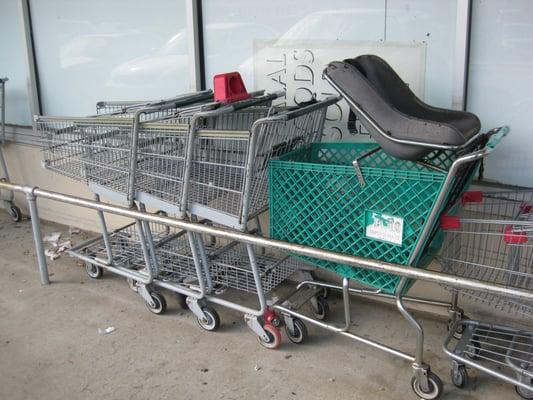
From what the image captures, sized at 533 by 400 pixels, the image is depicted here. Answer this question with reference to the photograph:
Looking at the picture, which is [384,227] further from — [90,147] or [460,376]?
[90,147]

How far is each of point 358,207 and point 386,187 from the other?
165mm

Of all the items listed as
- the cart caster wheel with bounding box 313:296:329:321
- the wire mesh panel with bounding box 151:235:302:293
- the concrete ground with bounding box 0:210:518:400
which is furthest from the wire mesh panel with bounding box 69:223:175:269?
the cart caster wheel with bounding box 313:296:329:321

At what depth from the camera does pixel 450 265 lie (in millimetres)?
2725

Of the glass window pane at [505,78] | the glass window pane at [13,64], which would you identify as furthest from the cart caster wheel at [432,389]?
the glass window pane at [13,64]

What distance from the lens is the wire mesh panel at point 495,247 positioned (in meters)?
2.47

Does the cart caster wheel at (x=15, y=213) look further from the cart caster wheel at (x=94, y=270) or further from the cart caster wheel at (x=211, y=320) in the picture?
the cart caster wheel at (x=211, y=320)

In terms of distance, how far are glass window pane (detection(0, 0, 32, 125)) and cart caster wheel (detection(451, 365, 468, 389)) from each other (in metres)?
4.37

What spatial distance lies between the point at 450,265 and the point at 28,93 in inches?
165

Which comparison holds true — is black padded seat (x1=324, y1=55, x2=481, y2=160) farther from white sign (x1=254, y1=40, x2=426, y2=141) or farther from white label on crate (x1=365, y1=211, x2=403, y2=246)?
white sign (x1=254, y1=40, x2=426, y2=141)

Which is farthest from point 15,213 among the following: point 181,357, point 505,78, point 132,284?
point 505,78

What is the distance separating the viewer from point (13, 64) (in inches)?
211

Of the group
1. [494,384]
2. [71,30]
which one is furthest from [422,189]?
[71,30]

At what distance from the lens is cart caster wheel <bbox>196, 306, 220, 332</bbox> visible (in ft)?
10.8

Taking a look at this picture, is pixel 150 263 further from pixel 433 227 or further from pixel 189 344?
pixel 433 227
